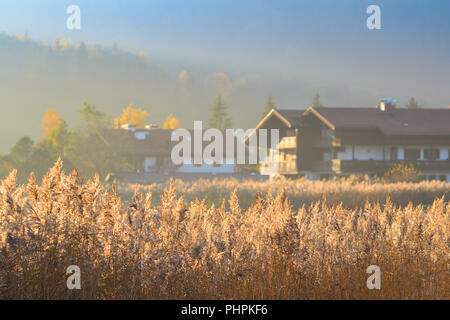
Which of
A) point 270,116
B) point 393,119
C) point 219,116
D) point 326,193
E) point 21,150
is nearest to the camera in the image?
point 326,193

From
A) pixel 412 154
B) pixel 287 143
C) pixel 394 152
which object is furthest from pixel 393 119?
pixel 287 143

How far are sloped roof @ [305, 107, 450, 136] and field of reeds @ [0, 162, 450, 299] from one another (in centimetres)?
3981

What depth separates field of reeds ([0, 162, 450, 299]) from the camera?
5547mm

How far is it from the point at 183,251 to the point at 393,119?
46843 mm

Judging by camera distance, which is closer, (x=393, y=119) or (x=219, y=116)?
(x=393, y=119)

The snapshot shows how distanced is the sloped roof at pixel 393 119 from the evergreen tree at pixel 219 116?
4734 centimetres

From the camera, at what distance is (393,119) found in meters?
50.3

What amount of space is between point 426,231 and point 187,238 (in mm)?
3593

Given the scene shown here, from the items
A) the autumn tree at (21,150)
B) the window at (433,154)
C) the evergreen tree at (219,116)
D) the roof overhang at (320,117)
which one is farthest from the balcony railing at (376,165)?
the evergreen tree at (219,116)

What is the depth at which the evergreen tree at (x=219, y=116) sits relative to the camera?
97.9m

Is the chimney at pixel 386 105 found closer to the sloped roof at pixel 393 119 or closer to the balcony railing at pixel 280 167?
the sloped roof at pixel 393 119

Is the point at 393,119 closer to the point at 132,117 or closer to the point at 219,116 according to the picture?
the point at 219,116

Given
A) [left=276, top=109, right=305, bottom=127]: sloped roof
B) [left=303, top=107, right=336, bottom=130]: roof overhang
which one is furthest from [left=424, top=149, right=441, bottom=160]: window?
[left=276, top=109, right=305, bottom=127]: sloped roof
